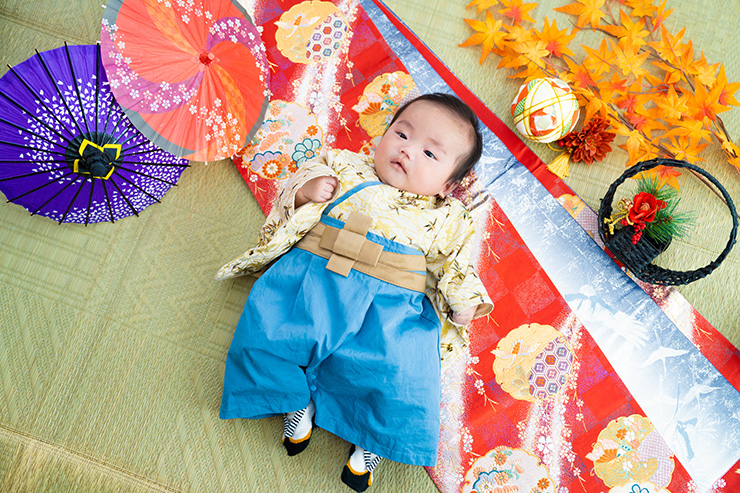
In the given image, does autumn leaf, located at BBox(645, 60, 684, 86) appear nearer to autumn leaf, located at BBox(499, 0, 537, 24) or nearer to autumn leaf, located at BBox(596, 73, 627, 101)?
autumn leaf, located at BBox(596, 73, 627, 101)

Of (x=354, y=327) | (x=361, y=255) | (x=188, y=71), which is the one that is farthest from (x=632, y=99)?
(x=188, y=71)

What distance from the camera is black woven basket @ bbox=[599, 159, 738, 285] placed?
4.83 ft

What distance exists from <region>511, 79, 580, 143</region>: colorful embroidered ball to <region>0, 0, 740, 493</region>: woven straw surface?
0.51 ft

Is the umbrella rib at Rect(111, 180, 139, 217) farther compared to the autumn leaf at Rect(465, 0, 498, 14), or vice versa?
the autumn leaf at Rect(465, 0, 498, 14)

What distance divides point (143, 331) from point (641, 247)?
1664 millimetres

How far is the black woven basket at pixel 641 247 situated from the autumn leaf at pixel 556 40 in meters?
0.56

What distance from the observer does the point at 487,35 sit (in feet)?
5.75

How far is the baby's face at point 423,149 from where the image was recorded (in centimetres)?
140

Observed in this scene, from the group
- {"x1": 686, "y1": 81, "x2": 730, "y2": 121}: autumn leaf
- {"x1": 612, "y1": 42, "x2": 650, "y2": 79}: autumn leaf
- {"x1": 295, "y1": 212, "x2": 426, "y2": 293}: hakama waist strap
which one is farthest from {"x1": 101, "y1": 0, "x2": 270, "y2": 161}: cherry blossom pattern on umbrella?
{"x1": 686, "y1": 81, "x2": 730, "y2": 121}: autumn leaf

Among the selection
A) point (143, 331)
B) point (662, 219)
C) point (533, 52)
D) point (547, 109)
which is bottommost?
point (143, 331)

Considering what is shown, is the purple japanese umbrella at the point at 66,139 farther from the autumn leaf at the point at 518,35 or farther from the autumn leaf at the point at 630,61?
the autumn leaf at the point at 630,61

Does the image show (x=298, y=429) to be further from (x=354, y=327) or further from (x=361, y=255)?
(x=361, y=255)

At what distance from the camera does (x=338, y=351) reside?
1.31m

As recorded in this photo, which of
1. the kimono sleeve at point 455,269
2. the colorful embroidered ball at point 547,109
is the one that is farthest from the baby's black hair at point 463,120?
the colorful embroidered ball at point 547,109
